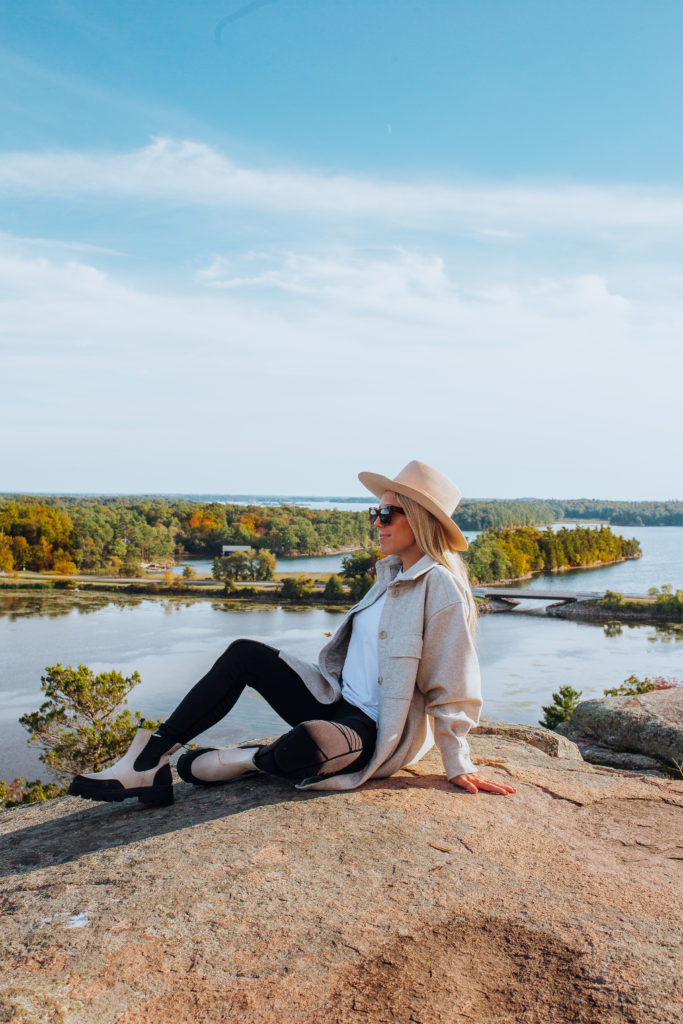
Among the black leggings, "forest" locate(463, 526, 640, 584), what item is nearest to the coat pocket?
the black leggings

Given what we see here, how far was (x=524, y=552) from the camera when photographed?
61688 mm

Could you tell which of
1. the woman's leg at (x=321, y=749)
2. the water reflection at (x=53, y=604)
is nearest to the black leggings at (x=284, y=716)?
the woman's leg at (x=321, y=749)

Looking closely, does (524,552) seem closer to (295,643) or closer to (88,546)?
(295,643)

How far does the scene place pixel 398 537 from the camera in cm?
315

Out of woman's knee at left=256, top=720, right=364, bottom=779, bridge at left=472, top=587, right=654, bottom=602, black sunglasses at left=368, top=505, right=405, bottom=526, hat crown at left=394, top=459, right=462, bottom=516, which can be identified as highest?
hat crown at left=394, top=459, right=462, bottom=516

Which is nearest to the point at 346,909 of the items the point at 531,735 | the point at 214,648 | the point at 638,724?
the point at 531,735

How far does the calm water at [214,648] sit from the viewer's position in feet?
84.5

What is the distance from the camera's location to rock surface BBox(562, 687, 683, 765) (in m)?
6.82

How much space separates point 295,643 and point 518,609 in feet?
62.9

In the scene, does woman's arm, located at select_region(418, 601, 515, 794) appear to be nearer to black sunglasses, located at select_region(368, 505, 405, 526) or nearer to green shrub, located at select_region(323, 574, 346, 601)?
black sunglasses, located at select_region(368, 505, 405, 526)

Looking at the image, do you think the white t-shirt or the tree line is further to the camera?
the tree line

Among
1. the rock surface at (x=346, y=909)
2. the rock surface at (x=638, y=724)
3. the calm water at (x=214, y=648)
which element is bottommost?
the calm water at (x=214, y=648)

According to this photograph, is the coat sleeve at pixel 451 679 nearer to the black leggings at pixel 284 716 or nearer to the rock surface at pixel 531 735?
the black leggings at pixel 284 716

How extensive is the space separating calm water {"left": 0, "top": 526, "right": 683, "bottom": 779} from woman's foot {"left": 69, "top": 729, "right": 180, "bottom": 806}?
16.7 metres
